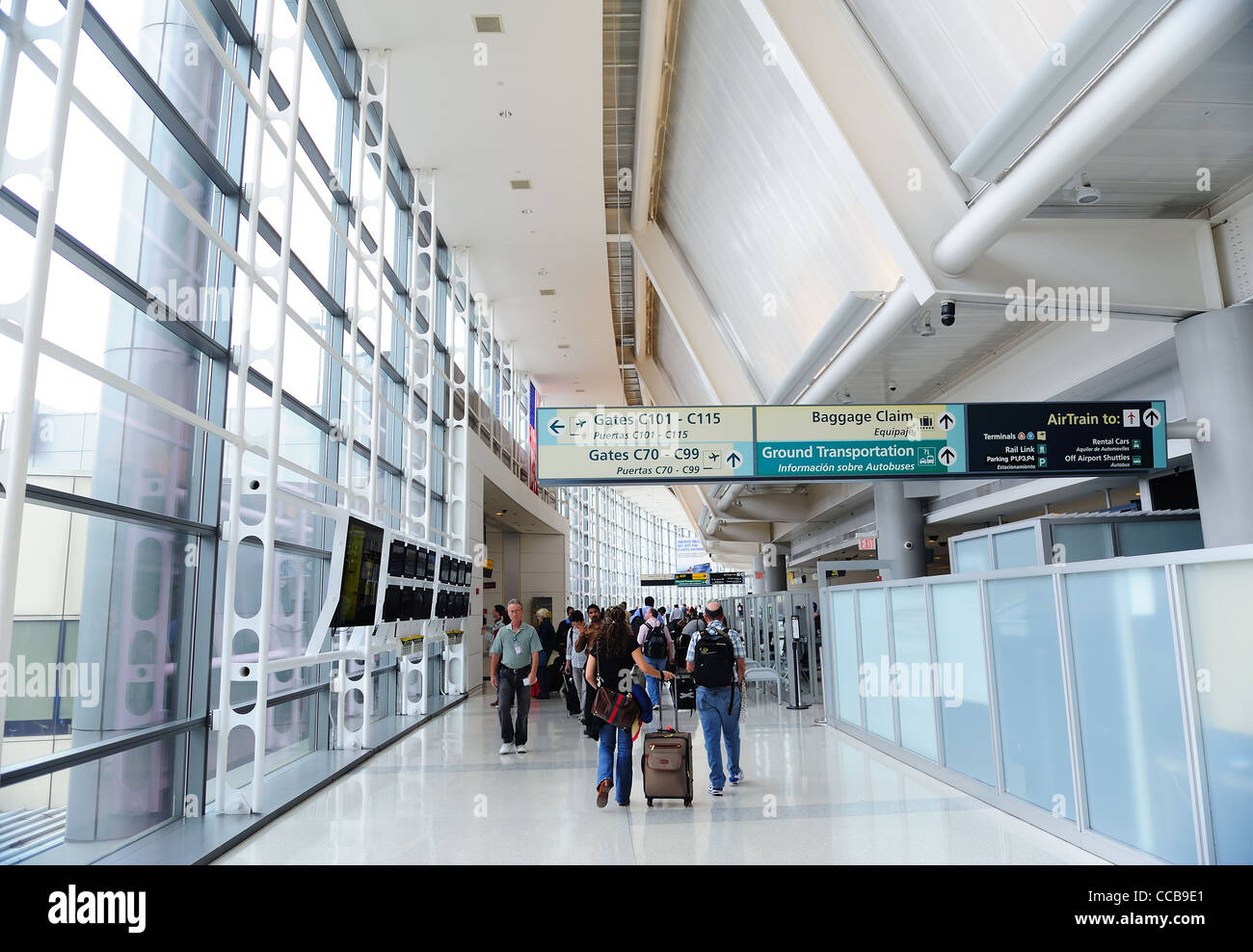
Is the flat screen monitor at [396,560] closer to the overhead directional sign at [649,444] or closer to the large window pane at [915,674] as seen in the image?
the overhead directional sign at [649,444]

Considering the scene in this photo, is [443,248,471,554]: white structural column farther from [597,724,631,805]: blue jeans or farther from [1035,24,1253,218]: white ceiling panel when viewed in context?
[1035,24,1253,218]: white ceiling panel

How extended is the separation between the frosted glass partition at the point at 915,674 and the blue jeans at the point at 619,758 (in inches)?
120

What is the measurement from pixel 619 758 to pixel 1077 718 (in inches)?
138

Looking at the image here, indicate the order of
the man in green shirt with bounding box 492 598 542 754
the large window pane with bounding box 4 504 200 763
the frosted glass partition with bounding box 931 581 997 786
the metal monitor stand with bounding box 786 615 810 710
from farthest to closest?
the metal monitor stand with bounding box 786 615 810 710 → the man in green shirt with bounding box 492 598 542 754 → the frosted glass partition with bounding box 931 581 997 786 → the large window pane with bounding box 4 504 200 763

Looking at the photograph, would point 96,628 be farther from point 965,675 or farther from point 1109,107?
point 1109,107

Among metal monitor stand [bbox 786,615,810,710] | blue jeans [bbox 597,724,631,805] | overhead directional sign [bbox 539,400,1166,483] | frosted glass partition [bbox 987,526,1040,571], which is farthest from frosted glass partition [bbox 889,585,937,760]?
metal monitor stand [bbox 786,615,810,710]

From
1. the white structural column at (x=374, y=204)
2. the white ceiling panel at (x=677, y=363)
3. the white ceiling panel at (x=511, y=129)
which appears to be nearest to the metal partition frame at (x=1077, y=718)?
the white structural column at (x=374, y=204)

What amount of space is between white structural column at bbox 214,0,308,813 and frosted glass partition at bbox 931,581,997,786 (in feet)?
19.5

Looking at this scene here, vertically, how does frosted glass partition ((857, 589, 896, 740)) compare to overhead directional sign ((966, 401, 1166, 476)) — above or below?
below

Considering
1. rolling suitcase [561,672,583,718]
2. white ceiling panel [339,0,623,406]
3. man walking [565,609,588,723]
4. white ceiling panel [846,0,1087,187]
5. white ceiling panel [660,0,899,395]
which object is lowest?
rolling suitcase [561,672,583,718]

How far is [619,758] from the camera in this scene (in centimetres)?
698

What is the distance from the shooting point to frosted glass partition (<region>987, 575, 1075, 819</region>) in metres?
5.71
